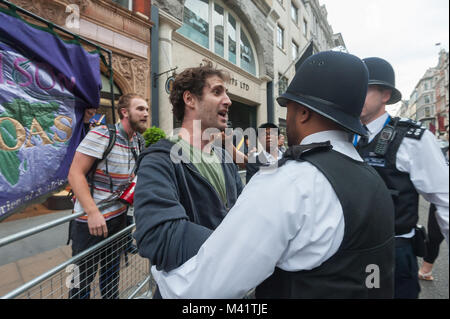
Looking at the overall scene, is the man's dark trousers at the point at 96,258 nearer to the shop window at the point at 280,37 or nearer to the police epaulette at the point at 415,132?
the police epaulette at the point at 415,132

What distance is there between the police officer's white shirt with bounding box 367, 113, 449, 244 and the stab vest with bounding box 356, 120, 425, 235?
0.04 m

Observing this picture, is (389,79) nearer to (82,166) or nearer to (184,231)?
(184,231)

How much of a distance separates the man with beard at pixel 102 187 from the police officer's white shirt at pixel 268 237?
1.38m

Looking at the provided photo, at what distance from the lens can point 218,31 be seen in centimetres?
1023

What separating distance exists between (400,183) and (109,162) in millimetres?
2502

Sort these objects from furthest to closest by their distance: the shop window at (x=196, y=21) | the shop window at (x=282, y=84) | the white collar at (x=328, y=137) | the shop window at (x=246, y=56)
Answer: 1. the shop window at (x=282, y=84)
2. the shop window at (x=246, y=56)
3. the shop window at (x=196, y=21)
4. the white collar at (x=328, y=137)

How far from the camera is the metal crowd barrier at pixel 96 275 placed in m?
1.34

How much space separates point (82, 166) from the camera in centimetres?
187

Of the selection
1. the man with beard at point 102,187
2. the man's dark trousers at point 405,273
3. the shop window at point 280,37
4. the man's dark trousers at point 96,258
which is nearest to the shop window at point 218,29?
the shop window at point 280,37

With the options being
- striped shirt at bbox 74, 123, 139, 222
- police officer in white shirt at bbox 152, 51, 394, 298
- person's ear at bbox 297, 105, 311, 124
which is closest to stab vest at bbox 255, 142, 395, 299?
police officer in white shirt at bbox 152, 51, 394, 298

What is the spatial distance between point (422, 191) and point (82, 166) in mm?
2738

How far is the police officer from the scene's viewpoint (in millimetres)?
1677
